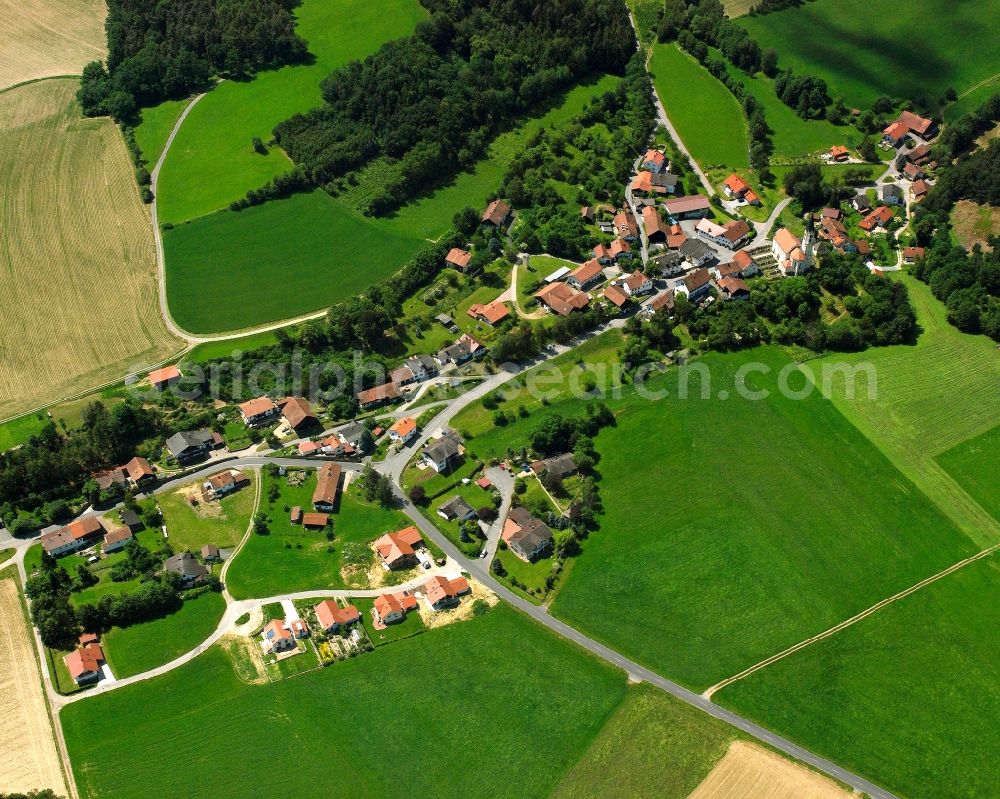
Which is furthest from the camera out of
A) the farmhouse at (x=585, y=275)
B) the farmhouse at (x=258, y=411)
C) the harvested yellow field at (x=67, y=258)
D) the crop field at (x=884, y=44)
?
the crop field at (x=884, y=44)

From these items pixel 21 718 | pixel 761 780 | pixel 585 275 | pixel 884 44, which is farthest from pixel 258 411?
pixel 884 44

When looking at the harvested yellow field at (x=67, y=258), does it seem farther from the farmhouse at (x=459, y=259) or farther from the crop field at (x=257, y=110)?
the farmhouse at (x=459, y=259)

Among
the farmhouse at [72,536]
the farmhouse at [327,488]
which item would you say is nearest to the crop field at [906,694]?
the farmhouse at [327,488]

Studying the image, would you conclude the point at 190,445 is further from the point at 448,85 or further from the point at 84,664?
the point at 448,85

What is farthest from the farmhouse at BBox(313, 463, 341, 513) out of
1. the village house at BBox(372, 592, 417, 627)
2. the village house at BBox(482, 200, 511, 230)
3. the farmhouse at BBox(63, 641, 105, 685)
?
the village house at BBox(482, 200, 511, 230)

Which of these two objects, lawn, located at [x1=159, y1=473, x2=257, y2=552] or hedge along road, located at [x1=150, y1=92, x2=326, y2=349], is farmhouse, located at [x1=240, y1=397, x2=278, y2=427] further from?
hedge along road, located at [x1=150, y1=92, x2=326, y2=349]

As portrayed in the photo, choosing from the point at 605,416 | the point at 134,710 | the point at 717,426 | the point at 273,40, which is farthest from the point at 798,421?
the point at 273,40
